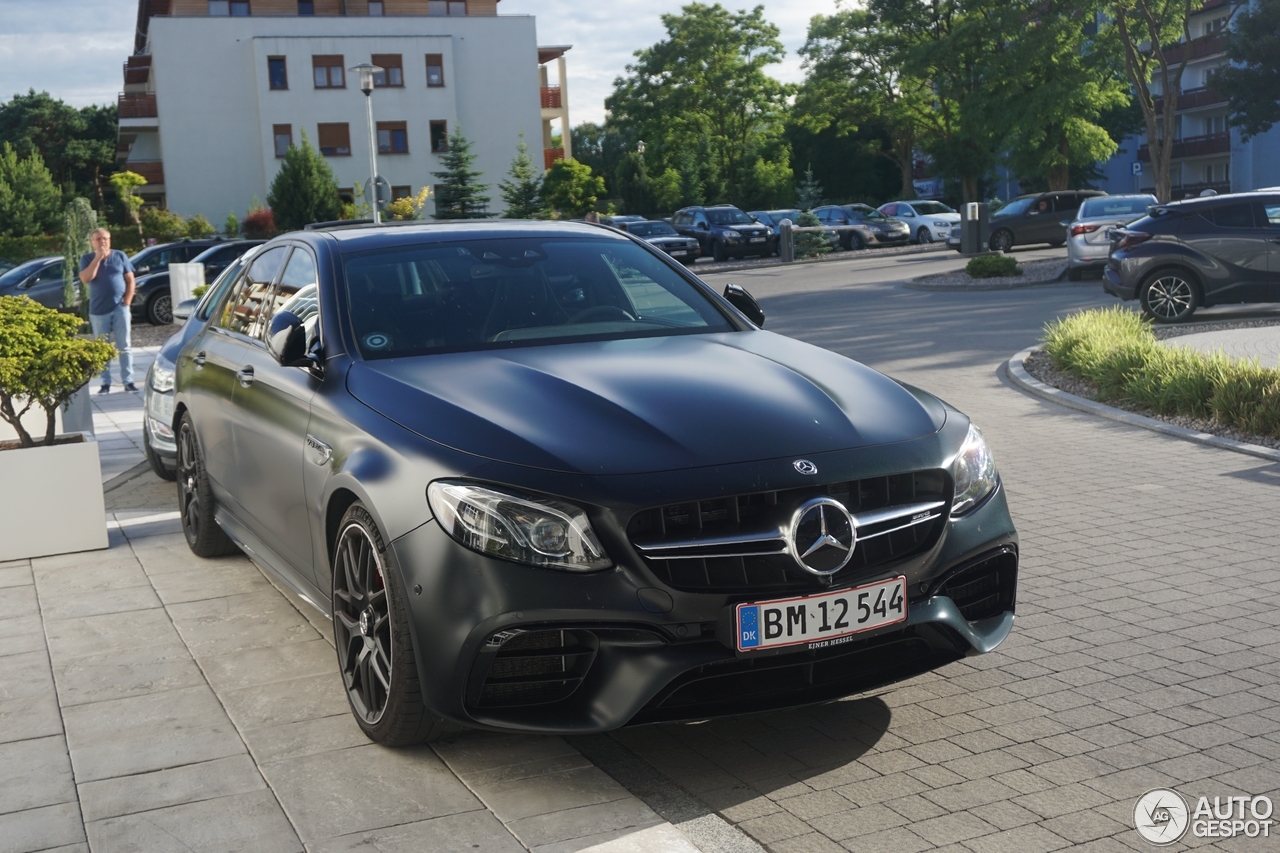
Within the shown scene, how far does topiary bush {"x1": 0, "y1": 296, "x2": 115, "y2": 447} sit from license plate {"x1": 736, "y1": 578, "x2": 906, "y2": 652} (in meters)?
5.07

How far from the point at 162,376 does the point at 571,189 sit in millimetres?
40578

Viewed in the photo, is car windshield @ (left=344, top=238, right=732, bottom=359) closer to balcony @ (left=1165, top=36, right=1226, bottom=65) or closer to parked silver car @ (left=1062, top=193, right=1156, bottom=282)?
parked silver car @ (left=1062, top=193, right=1156, bottom=282)

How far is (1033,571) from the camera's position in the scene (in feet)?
20.4

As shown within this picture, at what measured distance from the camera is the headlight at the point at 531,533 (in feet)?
12.2

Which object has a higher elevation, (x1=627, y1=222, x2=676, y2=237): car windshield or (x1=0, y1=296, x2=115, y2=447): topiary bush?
(x1=627, y1=222, x2=676, y2=237): car windshield

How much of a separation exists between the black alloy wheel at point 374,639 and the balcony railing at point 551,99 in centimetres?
7072

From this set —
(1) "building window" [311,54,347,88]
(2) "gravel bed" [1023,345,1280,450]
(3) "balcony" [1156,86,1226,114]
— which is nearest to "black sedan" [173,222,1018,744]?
(2) "gravel bed" [1023,345,1280,450]

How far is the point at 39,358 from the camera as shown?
733 cm

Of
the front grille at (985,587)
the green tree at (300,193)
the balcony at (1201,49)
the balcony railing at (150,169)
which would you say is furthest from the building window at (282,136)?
the front grille at (985,587)

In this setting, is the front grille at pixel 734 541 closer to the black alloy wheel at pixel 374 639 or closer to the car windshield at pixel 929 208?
the black alloy wheel at pixel 374 639

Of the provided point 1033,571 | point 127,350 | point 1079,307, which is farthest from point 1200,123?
point 1033,571

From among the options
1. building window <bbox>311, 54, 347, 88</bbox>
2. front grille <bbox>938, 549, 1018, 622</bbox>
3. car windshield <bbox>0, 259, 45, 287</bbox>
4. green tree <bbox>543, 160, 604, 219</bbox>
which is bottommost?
front grille <bbox>938, 549, 1018, 622</bbox>

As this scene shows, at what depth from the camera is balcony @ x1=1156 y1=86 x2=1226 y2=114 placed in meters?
66.9

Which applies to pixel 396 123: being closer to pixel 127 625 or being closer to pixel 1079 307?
pixel 1079 307
